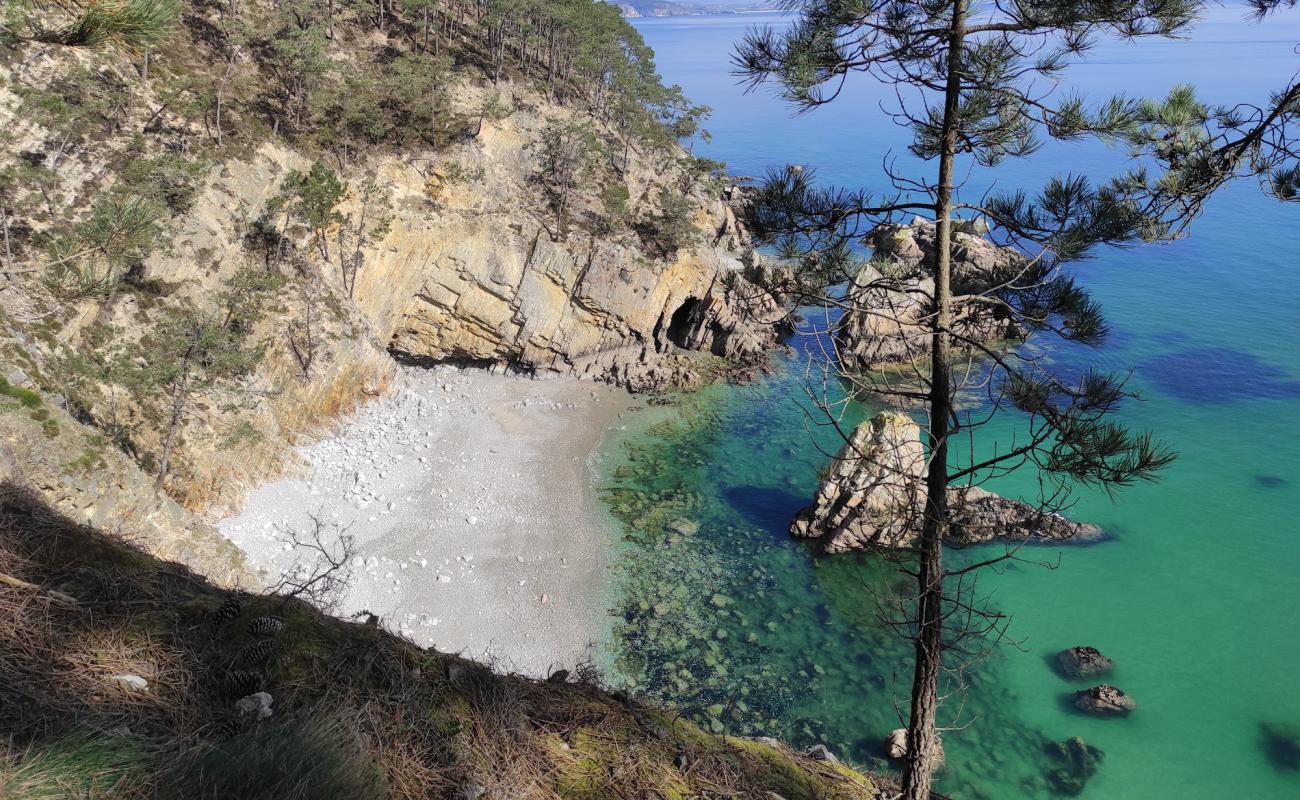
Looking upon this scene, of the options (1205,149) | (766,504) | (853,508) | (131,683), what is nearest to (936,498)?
(1205,149)

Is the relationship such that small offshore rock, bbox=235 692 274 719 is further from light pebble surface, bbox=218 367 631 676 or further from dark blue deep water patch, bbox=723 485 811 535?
dark blue deep water patch, bbox=723 485 811 535

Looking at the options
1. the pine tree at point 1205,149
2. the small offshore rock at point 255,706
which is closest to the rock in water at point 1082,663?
the pine tree at point 1205,149

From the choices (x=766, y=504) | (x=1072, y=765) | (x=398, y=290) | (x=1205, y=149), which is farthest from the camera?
(x=398, y=290)

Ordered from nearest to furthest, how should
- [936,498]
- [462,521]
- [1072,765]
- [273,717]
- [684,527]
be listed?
1. [273,717]
2. [936,498]
3. [1072,765]
4. [462,521]
5. [684,527]

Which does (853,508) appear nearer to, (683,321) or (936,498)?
(936,498)

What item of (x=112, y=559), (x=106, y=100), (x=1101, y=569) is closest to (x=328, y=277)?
(x=106, y=100)

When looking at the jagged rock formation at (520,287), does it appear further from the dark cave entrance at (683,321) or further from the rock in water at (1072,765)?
the rock in water at (1072,765)
